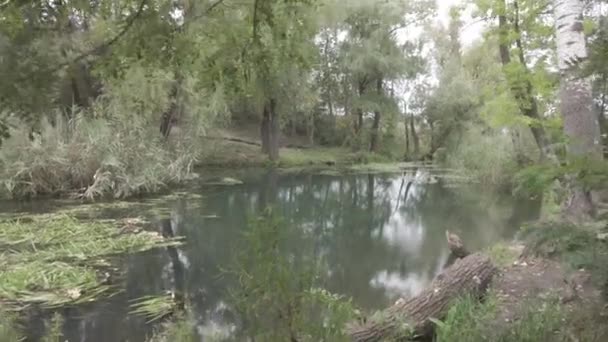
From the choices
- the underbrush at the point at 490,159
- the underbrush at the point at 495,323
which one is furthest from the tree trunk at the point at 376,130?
the underbrush at the point at 495,323

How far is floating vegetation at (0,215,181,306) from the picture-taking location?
18.3ft

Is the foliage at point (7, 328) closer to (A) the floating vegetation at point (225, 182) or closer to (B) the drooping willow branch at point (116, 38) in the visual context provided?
(B) the drooping willow branch at point (116, 38)

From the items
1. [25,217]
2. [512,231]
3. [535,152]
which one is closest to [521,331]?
[512,231]

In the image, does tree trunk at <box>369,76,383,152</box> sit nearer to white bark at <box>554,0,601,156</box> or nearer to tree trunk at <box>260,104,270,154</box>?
tree trunk at <box>260,104,270,154</box>

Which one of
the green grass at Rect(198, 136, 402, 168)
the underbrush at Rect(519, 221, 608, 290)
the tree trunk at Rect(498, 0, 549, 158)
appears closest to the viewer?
the underbrush at Rect(519, 221, 608, 290)

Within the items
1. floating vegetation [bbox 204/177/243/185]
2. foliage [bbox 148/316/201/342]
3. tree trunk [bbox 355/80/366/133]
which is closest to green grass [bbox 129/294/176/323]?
foliage [bbox 148/316/201/342]

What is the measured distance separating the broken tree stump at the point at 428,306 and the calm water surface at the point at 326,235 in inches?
43.7

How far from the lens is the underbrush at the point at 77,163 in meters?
11.9

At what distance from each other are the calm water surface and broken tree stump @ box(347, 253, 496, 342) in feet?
3.64

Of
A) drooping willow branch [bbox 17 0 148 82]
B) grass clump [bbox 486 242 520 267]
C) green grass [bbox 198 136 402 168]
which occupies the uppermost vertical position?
drooping willow branch [bbox 17 0 148 82]

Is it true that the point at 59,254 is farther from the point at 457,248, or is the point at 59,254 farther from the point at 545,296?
the point at 545,296

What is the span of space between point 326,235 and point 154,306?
4315mm

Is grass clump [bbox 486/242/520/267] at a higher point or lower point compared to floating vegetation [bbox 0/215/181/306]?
higher

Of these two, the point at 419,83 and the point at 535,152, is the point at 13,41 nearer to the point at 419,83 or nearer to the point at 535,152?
the point at 535,152
